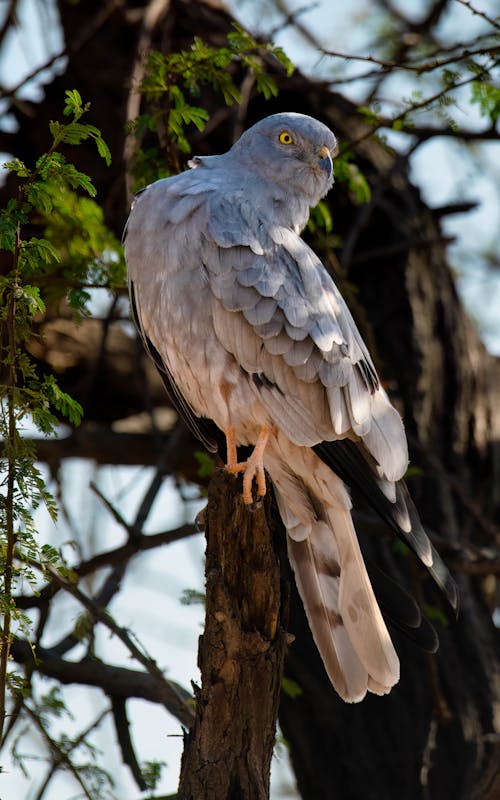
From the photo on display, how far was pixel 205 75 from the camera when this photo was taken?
3986 millimetres

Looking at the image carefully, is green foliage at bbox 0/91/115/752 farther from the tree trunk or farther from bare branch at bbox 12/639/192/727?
the tree trunk

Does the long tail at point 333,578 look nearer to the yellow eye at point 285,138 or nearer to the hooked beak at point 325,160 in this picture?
the hooked beak at point 325,160

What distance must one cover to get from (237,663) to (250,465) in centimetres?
64

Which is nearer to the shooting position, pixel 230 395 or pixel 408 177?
pixel 230 395

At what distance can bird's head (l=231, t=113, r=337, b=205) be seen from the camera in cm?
378

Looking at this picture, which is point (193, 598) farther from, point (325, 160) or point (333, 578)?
point (325, 160)

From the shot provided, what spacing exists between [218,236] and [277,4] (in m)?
3.46

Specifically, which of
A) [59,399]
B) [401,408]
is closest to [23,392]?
[59,399]

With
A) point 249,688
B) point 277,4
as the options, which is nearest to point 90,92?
point 277,4

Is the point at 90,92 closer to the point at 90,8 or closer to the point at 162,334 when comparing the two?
the point at 90,8

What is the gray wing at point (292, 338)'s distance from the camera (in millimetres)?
3383

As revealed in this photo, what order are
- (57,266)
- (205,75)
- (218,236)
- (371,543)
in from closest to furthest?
(218,236)
(205,75)
(57,266)
(371,543)

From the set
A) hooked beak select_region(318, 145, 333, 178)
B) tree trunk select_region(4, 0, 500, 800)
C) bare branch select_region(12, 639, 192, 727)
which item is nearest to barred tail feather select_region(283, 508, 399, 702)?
tree trunk select_region(4, 0, 500, 800)

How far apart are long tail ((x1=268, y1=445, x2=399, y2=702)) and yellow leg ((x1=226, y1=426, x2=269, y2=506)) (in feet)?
0.63
